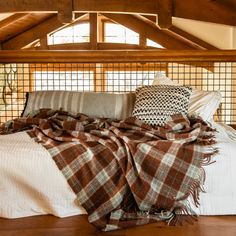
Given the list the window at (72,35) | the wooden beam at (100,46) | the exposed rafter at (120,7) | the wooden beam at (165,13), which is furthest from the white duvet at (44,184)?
the window at (72,35)

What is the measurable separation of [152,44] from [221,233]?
288 inches

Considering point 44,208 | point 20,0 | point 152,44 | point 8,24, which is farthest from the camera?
point 152,44

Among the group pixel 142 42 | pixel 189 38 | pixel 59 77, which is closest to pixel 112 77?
pixel 59 77

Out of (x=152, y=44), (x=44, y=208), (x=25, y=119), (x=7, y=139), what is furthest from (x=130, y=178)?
(x=152, y=44)

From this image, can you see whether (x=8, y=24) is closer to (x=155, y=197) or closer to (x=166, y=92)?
(x=166, y=92)

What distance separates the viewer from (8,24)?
23.8 ft

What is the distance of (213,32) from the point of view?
6.93 m

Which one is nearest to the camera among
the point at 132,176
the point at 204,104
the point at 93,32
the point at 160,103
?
the point at 132,176

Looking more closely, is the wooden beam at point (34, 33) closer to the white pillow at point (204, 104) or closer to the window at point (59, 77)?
the window at point (59, 77)

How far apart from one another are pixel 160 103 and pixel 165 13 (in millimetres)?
3454

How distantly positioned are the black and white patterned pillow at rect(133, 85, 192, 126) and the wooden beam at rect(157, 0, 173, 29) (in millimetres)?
3194

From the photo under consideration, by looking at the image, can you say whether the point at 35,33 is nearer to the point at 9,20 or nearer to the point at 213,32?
the point at 9,20

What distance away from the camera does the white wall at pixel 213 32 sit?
6154 millimetres

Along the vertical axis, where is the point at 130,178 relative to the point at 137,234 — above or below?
above
